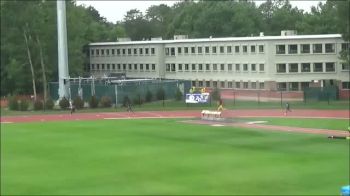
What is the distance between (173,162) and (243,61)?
51127mm

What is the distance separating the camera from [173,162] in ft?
77.7

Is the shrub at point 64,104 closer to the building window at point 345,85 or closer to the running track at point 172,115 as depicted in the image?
the running track at point 172,115

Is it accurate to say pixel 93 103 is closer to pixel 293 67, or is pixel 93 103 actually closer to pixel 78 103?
pixel 78 103

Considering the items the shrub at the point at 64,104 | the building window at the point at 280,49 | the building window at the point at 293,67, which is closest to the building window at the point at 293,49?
the building window at the point at 280,49

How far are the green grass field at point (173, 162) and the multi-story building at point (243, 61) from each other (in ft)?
115

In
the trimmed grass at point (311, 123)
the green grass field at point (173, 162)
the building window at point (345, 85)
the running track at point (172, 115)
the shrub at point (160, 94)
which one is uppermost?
the building window at point (345, 85)

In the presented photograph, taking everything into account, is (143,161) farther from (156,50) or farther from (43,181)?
(156,50)

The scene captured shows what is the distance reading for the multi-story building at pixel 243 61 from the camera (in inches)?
2680

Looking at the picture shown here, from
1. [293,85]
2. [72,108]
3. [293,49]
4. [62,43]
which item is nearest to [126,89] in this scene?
[62,43]

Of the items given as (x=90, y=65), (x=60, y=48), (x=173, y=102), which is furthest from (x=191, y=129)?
(x=90, y=65)

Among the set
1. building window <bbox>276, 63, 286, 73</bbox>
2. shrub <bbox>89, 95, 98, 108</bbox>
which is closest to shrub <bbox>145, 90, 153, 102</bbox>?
shrub <bbox>89, 95, 98, 108</bbox>

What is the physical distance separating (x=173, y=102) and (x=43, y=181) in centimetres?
4181

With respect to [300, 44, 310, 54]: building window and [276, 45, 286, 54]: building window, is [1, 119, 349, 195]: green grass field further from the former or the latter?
[276, 45, 286, 54]: building window

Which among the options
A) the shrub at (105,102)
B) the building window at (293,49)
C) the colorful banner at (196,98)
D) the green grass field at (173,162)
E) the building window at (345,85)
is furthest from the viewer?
the building window at (293,49)
